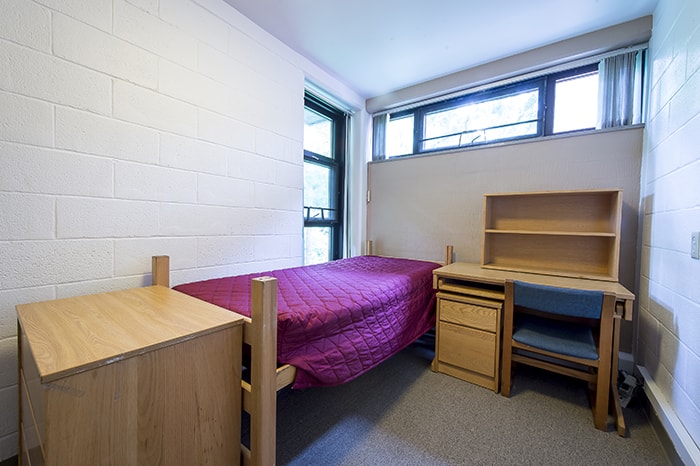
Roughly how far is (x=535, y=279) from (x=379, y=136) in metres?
2.18

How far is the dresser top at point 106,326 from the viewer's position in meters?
0.69

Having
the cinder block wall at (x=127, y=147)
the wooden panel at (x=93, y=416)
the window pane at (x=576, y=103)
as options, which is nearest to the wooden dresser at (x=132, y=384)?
the wooden panel at (x=93, y=416)

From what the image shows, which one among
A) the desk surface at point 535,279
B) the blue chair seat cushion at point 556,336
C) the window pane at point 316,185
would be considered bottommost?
the blue chair seat cushion at point 556,336

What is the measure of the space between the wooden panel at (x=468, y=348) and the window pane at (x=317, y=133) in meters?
2.04

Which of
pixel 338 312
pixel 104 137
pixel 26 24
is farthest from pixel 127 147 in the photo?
pixel 338 312

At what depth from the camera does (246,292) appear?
148cm

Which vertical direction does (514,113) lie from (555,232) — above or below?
above

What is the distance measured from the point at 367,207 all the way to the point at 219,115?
6.07 feet

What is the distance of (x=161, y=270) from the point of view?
59.9 inches

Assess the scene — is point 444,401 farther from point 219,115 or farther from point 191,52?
point 191,52

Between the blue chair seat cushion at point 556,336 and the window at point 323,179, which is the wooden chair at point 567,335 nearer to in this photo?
the blue chair seat cushion at point 556,336

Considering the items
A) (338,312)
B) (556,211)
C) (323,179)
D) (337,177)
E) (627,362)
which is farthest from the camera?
(337,177)

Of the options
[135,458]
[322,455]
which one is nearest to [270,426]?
[135,458]

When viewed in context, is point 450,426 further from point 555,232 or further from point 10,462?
point 10,462
